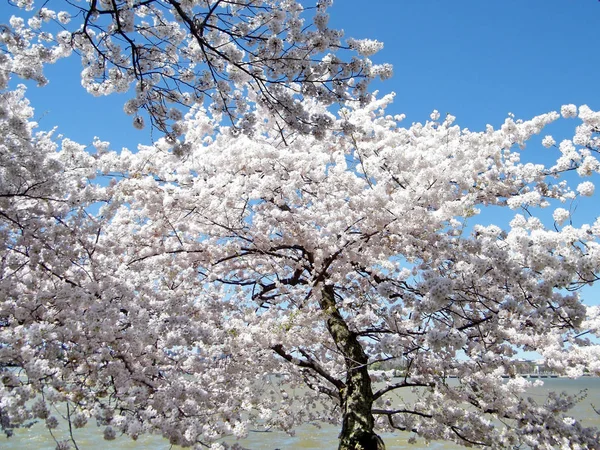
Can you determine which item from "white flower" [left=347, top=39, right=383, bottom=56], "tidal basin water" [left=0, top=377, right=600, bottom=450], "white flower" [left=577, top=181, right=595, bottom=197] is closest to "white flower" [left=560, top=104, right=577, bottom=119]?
"white flower" [left=577, top=181, right=595, bottom=197]

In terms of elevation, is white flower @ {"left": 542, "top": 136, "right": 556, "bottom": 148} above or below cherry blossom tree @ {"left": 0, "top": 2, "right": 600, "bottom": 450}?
above

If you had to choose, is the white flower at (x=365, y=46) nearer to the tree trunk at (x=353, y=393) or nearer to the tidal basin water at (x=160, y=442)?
the tree trunk at (x=353, y=393)

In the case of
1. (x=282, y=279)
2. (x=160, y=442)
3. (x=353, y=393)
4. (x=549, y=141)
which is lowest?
(x=160, y=442)

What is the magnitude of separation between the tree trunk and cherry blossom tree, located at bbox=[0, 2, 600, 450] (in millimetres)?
32

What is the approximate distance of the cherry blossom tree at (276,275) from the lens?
440 centimetres

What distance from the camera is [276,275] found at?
25.6 feet

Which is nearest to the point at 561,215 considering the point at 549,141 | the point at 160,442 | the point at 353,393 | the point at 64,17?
the point at 549,141

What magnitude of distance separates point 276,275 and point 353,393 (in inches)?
95.2

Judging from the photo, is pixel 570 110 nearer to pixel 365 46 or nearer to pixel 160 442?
pixel 365 46

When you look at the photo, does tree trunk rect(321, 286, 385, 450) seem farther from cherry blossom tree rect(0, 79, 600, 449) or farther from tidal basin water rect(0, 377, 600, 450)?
tidal basin water rect(0, 377, 600, 450)

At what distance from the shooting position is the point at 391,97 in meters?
9.70

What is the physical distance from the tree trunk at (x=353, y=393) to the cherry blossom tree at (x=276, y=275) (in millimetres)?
32

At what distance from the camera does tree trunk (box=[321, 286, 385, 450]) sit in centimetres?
625

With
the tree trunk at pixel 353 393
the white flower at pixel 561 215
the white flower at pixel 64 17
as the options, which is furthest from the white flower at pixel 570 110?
the white flower at pixel 64 17
